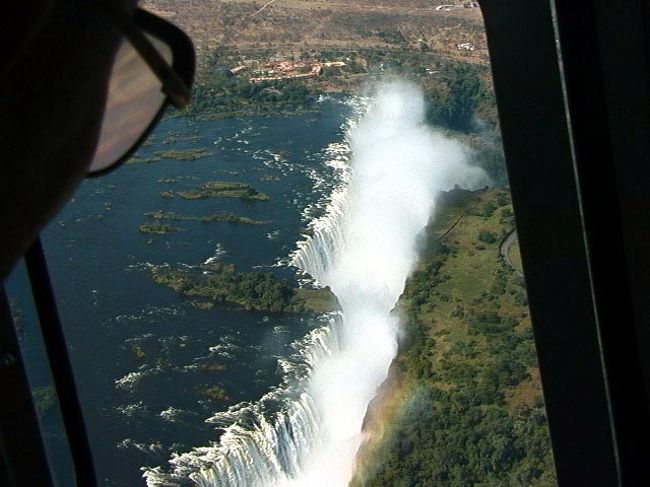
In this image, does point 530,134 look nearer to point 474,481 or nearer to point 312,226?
point 474,481

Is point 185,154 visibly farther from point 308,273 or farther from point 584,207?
point 584,207

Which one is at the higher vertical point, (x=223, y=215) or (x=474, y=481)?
(x=223, y=215)

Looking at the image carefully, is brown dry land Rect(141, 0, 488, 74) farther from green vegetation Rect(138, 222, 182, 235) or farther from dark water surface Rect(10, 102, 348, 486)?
green vegetation Rect(138, 222, 182, 235)

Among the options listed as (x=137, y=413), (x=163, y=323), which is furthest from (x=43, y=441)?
(x=163, y=323)

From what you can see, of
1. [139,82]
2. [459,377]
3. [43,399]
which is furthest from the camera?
[459,377]

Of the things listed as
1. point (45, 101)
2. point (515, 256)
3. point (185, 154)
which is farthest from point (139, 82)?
point (185, 154)

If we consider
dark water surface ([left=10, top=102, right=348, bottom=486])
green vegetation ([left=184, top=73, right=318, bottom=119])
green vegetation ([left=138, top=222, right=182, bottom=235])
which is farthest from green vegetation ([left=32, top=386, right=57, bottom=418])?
green vegetation ([left=184, top=73, right=318, bottom=119])

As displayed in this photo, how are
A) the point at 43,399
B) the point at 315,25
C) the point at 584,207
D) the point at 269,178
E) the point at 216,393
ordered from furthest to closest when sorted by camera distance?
the point at 269,178
the point at 315,25
the point at 216,393
the point at 43,399
the point at 584,207
